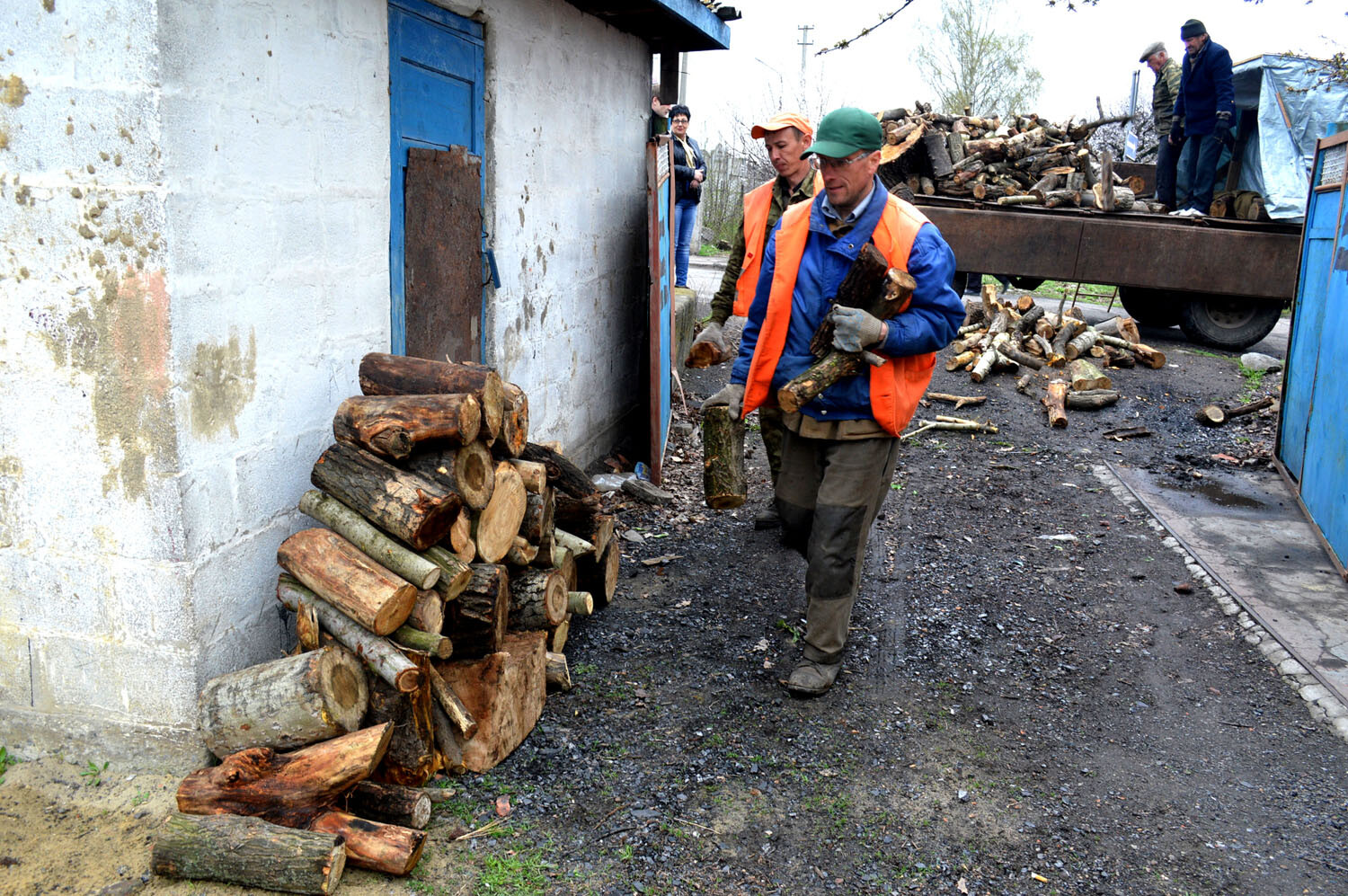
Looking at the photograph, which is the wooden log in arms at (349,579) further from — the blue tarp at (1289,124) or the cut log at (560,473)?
the blue tarp at (1289,124)

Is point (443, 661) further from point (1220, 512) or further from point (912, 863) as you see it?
point (1220, 512)

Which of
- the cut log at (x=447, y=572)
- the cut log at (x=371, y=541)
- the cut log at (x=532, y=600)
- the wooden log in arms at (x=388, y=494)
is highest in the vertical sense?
the wooden log in arms at (x=388, y=494)

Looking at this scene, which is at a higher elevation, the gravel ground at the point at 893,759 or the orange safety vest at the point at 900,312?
the orange safety vest at the point at 900,312

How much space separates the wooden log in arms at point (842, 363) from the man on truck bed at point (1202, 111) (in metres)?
8.64

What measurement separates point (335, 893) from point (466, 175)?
10.3 ft

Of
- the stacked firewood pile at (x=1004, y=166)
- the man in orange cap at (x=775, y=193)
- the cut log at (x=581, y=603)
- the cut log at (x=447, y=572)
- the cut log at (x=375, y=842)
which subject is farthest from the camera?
the stacked firewood pile at (x=1004, y=166)

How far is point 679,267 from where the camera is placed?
10.7m

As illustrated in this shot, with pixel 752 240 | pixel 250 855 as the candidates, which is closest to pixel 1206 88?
pixel 752 240

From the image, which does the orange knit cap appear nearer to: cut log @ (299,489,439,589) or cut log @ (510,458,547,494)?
cut log @ (510,458,547,494)

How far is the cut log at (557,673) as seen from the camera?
3.70m

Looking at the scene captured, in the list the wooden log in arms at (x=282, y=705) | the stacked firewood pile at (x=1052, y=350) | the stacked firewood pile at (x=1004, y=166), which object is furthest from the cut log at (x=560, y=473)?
the stacked firewood pile at (x=1004, y=166)

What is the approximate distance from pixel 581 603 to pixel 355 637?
1.34 meters

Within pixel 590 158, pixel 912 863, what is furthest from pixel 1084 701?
pixel 590 158

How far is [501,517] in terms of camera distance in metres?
3.46
